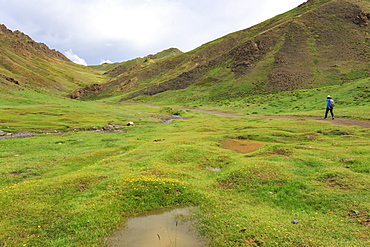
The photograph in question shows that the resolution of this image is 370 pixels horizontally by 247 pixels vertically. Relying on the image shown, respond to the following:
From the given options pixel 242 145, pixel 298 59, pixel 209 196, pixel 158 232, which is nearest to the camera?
pixel 158 232

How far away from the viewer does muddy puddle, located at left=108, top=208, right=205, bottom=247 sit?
1001 centimetres

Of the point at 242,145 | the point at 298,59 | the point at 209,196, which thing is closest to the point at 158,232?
the point at 209,196

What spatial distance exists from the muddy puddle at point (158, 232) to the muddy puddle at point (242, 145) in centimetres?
1702

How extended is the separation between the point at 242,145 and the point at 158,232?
2181 cm

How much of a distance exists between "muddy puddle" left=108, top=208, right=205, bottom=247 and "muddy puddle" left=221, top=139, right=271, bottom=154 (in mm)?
17022

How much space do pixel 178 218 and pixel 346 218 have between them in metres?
8.90

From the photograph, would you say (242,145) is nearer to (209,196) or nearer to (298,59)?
(209,196)

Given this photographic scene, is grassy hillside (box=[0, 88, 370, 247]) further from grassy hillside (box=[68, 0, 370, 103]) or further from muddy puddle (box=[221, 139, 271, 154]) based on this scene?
grassy hillside (box=[68, 0, 370, 103])

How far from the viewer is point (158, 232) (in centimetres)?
1092

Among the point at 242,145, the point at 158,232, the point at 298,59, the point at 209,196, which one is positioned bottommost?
the point at 242,145

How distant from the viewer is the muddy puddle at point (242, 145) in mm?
28069

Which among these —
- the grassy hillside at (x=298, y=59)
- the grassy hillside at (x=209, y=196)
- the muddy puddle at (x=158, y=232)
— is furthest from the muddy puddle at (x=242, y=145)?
the grassy hillside at (x=298, y=59)

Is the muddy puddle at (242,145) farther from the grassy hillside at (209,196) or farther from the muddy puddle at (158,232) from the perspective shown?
the muddy puddle at (158,232)

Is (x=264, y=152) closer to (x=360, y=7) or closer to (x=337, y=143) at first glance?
(x=337, y=143)
